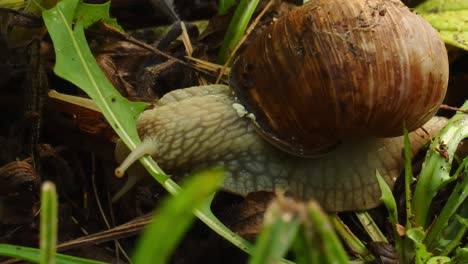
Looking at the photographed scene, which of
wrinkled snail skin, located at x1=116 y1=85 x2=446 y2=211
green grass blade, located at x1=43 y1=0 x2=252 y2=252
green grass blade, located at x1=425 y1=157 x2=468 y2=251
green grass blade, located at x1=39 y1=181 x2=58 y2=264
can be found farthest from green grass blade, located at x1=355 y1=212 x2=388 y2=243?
green grass blade, located at x1=39 y1=181 x2=58 y2=264

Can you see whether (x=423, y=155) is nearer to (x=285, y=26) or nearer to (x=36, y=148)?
(x=285, y=26)

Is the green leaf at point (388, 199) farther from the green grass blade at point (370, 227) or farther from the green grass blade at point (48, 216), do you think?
the green grass blade at point (48, 216)

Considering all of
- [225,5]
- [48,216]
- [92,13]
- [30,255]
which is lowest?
[30,255]

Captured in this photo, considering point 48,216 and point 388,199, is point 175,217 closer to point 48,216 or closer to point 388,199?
point 48,216

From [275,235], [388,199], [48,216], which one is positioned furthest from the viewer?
[388,199]

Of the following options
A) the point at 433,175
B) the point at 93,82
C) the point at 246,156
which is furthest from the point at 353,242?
the point at 93,82

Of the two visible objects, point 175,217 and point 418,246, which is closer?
point 175,217

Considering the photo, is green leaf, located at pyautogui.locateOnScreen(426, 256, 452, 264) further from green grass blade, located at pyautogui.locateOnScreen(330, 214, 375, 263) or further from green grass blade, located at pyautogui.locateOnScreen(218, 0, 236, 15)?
green grass blade, located at pyautogui.locateOnScreen(218, 0, 236, 15)
